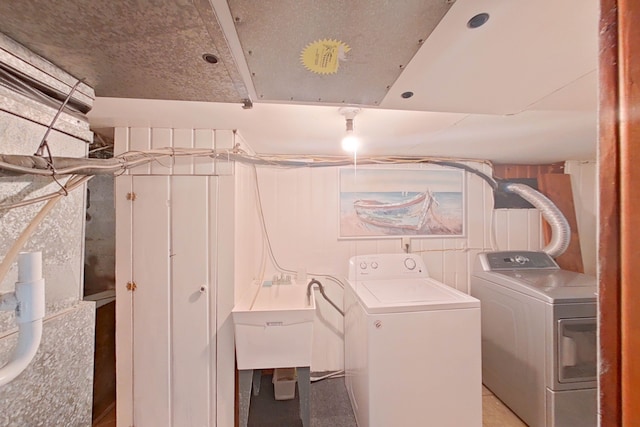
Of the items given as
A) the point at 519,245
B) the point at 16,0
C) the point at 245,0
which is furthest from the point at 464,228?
the point at 16,0

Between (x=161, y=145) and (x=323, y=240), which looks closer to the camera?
(x=161, y=145)

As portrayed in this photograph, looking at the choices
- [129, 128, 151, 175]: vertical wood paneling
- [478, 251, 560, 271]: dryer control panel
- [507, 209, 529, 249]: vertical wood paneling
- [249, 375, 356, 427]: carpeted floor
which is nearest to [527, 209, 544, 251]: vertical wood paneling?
[507, 209, 529, 249]: vertical wood paneling

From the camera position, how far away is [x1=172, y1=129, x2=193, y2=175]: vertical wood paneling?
4.87 ft

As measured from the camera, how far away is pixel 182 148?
58.0 inches

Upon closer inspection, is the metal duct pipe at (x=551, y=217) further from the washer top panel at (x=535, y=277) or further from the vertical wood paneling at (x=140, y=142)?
the vertical wood paneling at (x=140, y=142)

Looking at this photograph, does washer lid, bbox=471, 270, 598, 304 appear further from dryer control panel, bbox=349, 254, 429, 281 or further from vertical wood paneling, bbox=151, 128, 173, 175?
vertical wood paneling, bbox=151, 128, 173, 175

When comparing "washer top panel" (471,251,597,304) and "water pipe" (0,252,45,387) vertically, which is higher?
"water pipe" (0,252,45,387)

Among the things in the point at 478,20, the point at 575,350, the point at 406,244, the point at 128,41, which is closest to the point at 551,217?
the point at 575,350

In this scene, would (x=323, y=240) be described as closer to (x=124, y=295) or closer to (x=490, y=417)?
(x=124, y=295)

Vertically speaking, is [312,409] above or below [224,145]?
below

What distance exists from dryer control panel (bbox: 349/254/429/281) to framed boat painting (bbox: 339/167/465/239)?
22 cm

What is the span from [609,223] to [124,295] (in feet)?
6.71

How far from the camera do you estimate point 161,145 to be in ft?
4.86

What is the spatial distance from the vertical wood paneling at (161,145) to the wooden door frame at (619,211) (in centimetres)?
178
